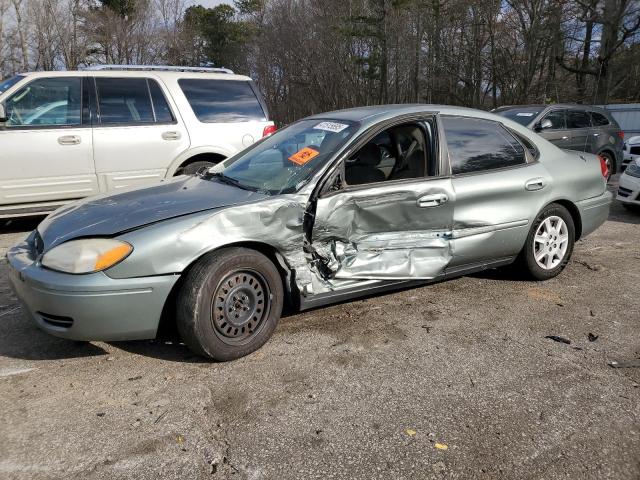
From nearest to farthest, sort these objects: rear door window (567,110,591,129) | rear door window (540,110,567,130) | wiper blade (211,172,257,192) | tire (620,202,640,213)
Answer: wiper blade (211,172,257,192) < tire (620,202,640,213) < rear door window (540,110,567,130) < rear door window (567,110,591,129)

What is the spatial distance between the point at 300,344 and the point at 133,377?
41.3 inches

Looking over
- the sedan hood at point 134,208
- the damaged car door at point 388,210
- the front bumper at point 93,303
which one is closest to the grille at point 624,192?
the damaged car door at point 388,210

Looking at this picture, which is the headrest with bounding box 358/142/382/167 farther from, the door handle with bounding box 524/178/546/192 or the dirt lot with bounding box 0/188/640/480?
the door handle with bounding box 524/178/546/192

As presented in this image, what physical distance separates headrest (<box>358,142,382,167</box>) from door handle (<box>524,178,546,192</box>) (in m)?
1.38

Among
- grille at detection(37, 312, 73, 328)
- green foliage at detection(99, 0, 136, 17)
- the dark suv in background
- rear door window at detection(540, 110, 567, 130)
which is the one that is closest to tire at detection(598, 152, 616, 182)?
the dark suv in background

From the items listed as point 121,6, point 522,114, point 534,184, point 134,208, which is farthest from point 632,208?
point 121,6

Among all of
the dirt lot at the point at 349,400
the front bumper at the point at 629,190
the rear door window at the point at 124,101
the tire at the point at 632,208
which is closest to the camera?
the dirt lot at the point at 349,400

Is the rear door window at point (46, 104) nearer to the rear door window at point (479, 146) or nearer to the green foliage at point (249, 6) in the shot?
the rear door window at point (479, 146)

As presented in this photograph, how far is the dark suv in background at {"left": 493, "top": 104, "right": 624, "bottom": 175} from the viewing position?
10.1m

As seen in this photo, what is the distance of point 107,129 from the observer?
634 centimetres

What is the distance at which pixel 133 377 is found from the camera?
3021 mm

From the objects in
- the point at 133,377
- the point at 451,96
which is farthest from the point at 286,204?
the point at 451,96

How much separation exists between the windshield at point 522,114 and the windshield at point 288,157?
23.0 feet

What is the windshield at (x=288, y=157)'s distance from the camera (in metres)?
3.53
